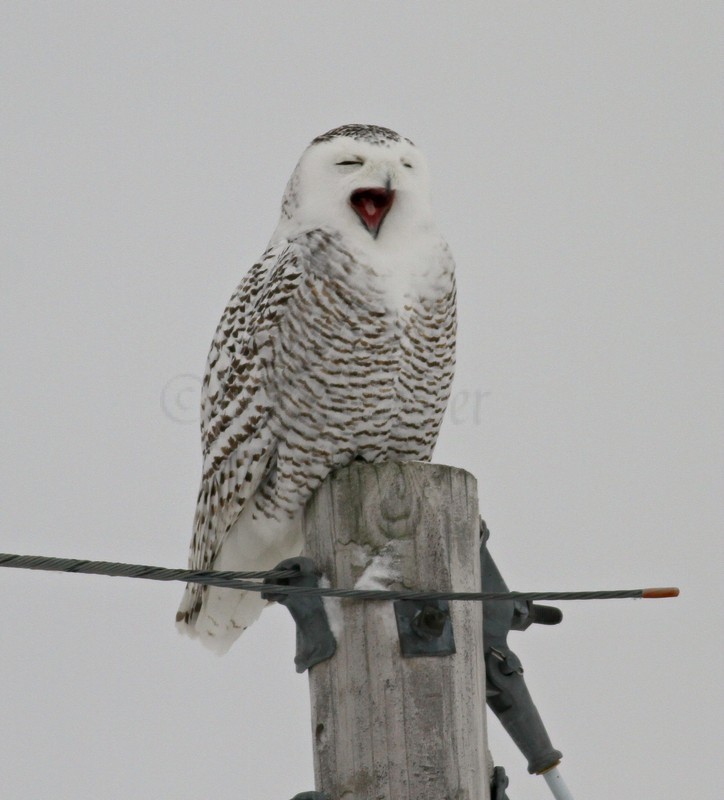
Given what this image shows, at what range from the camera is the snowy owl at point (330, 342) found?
4738 mm

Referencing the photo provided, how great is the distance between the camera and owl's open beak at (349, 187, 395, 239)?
489 cm

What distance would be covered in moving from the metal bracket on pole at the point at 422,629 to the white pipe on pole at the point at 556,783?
0.60m

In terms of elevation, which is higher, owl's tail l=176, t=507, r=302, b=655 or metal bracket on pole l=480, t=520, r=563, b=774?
owl's tail l=176, t=507, r=302, b=655

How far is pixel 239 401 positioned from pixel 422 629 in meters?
1.78

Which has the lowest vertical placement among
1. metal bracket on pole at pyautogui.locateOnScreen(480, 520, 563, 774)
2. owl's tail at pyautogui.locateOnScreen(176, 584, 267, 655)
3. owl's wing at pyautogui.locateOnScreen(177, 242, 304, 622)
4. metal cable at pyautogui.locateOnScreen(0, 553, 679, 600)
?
metal bracket on pole at pyautogui.locateOnScreen(480, 520, 563, 774)

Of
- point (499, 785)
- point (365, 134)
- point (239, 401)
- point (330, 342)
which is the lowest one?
point (499, 785)

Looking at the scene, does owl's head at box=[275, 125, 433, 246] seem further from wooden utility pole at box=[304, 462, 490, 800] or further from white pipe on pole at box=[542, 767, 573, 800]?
white pipe on pole at box=[542, 767, 573, 800]

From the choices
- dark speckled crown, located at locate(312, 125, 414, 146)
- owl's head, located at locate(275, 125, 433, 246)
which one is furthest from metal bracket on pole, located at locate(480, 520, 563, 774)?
dark speckled crown, located at locate(312, 125, 414, 146)

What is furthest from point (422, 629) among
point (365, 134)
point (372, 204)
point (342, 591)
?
point (365, 134)

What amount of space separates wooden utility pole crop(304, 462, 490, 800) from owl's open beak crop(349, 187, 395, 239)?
1369 millimetres

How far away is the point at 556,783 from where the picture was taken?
378 cm

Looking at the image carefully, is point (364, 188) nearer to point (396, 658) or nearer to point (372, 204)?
point (372, 204)

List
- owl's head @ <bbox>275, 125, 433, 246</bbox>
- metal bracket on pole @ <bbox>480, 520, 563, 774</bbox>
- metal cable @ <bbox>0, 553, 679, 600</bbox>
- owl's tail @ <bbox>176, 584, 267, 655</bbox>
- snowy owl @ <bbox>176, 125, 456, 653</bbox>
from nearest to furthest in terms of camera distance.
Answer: metal cable @ <bbox>0, 553, 679, 600</bbox> → metal bracket on pole @ <bbox>480, 520, 563, 774</bbox> → snowy owl @ <bbox>176, 125, 456, 653</bbox> → owl's head @ <bbox>275, 125, 433, 246</bbox> → owl's tail @ <bbox>176, 584, 267, 655</bbox>

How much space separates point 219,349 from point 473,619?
2.00 metres
